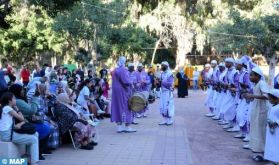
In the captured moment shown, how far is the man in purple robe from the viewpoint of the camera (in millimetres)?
11555

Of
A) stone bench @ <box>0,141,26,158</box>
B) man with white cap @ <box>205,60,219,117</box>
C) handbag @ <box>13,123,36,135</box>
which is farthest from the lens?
man with white cap @ <box>205,60,219,117</box>

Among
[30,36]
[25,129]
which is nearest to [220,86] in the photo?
[25,129]

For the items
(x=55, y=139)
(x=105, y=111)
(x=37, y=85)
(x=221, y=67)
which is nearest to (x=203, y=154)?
(x=55, y=139)

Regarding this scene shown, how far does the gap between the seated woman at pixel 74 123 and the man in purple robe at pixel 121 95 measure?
2.09 m

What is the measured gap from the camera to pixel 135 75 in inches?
611

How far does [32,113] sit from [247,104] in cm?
519

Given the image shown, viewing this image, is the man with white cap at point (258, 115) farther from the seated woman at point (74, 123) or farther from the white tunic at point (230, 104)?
the seated woman at point (74, 123)

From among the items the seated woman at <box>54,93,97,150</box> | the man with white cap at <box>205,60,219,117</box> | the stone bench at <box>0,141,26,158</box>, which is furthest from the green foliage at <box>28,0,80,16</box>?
the man with white cap at <box>205,60,219,117</box>

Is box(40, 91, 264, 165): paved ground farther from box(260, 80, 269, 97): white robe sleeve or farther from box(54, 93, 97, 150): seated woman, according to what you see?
box(260, 80, 269, 97): white robe sleeve

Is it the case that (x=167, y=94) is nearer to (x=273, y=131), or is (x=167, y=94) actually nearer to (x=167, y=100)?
(x=167, y=100)

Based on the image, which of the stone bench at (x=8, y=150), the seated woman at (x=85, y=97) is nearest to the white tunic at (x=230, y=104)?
the seated woman at (x=85, y=97)

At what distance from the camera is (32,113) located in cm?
816

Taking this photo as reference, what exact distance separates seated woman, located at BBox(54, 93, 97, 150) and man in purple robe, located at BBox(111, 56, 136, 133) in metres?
2.09

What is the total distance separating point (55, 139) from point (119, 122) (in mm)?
2951
